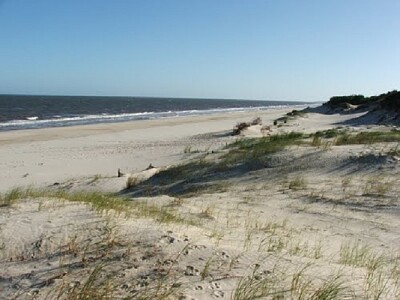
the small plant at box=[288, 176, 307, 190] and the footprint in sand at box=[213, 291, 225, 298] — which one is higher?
the footprint in sand at box=[213, 291, 225, 298]

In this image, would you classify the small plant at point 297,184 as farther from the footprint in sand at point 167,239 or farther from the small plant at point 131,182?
the footprint in sand at point 167,239

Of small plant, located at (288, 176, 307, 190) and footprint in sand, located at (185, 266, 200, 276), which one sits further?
small plant, located at (288, 176, 307, 190)

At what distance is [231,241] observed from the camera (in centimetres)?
454

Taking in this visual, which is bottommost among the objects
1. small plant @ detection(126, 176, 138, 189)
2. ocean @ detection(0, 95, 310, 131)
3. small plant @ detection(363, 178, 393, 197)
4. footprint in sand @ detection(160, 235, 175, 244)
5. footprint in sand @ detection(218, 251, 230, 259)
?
ocean @ detection(0, 95, 310, 131)

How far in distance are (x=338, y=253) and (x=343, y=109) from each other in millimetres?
37490

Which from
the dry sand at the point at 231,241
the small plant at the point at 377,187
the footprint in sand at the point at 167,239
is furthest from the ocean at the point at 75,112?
the footprint in sand at the point at 167,239

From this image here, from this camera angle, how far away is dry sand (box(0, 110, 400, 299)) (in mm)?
3100

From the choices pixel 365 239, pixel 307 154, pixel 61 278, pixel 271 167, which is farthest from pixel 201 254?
pixel 307 154

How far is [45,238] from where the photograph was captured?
395 centimetres

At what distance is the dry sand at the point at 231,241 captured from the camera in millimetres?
3100

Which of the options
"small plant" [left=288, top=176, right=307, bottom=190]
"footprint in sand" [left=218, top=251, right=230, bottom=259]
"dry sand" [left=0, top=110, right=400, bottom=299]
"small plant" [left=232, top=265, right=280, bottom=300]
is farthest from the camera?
"small plant" [left=288, top=176, right=307, bottom=190]

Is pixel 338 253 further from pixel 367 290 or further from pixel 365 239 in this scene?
pixel 367 290

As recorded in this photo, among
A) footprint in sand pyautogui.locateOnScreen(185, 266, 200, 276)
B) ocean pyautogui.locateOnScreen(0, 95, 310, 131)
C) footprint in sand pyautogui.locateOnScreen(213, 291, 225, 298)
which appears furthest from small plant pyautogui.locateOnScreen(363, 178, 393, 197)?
ocean pyautogui.locateOnScreen(0, 95, 310, 131)

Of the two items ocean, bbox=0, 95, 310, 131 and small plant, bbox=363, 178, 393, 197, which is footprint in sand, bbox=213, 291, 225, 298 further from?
ocean, bbox=0, 95, 310, 131
